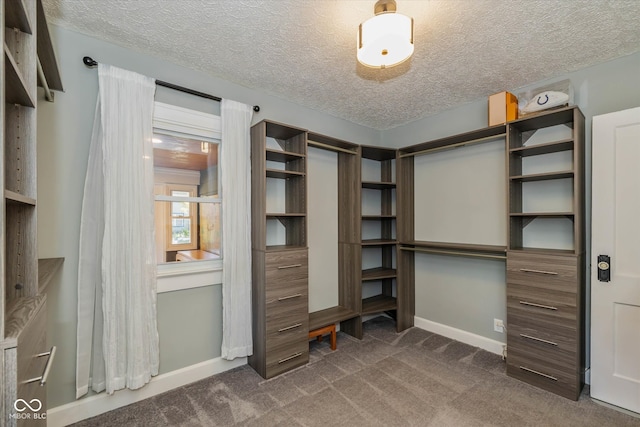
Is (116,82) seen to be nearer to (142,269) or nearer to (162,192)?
(162,192)

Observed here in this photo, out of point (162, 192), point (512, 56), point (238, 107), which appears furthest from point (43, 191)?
point (512, 56)

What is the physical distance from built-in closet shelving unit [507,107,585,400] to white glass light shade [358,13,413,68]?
148 cm

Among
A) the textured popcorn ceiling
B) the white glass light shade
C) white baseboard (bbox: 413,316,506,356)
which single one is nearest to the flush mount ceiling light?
the white glass light shade

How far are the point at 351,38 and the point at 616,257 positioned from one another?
253cm

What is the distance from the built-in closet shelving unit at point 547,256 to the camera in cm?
216

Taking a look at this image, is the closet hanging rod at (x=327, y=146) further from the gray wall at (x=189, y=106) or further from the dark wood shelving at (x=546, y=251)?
the dark wood shelving at (x=546, y=251)

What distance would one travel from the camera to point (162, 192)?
235 centimetres

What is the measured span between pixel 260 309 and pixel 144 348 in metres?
0.90

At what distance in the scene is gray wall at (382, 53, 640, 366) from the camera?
2.26 m

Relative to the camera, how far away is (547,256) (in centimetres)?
225

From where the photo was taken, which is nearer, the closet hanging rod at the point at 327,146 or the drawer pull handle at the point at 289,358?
the drawer pull handle at the point at 289,358

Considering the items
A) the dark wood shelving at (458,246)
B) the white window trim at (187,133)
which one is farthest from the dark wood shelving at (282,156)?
the dark wood shelving at (458,246)

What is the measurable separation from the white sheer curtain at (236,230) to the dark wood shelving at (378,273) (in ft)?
4.78

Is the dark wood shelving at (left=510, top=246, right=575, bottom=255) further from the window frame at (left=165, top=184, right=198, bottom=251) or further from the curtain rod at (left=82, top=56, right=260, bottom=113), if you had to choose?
the curtain rod at (left=82, top=56, right=260, bottom=113)
